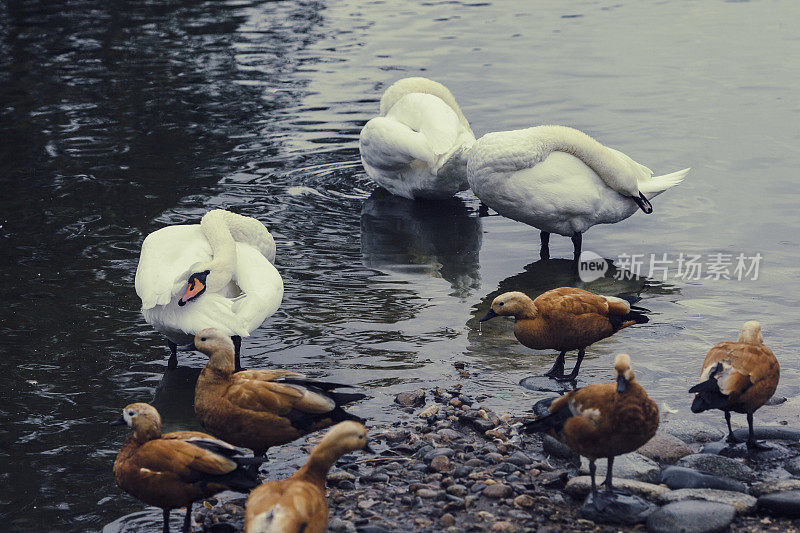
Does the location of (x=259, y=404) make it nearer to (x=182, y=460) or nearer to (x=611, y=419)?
(x=182, y=460)

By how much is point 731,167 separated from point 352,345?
6.28 m

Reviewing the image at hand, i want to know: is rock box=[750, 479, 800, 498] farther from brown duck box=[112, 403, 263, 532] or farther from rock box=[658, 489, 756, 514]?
brown duck box=[112, 403, 263, 532]

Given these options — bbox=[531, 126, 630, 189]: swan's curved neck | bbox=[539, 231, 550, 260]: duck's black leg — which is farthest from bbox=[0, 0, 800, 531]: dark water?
bbox=[531, 126, 630, 189]: swan's curved neck

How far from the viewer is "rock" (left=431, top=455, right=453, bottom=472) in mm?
6141

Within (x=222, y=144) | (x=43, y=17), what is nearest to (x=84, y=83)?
(x=222, y=144)

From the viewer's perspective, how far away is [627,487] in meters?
5.84

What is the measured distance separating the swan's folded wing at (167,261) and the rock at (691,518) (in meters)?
3.61

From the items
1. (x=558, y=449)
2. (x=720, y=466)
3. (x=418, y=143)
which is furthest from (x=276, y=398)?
(x=418, y=143)

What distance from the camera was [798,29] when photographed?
63.6 ft

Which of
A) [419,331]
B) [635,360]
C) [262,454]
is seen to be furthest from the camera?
[419,331]

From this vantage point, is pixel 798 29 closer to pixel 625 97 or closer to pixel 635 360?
pixel 625 97

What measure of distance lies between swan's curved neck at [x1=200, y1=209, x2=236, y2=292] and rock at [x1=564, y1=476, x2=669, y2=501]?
304 cm

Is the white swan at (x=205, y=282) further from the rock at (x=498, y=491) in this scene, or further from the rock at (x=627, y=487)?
the rock at (x=627, y=487)

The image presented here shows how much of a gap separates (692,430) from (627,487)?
3.17ft
